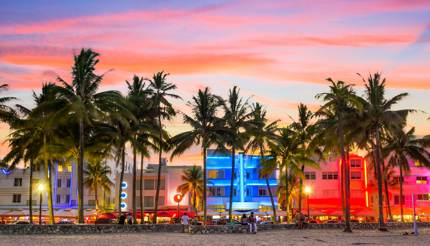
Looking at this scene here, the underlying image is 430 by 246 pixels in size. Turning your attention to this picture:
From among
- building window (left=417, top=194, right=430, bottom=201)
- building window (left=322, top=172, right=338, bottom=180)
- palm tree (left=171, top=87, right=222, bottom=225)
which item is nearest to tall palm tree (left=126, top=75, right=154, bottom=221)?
palm tree (left=171, top=87, right=222, bottom=225)

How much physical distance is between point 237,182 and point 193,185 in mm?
8312

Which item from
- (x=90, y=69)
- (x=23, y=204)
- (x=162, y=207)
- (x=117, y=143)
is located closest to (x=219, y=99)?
(x=117, y=143)

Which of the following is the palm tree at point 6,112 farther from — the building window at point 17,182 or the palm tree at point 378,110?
the building window at point 17,182

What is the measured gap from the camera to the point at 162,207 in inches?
3920

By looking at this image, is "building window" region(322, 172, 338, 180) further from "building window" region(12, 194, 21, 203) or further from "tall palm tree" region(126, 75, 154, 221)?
"building window" region(12, 194, 21, 203)

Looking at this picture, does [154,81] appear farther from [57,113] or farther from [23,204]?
[23,204]

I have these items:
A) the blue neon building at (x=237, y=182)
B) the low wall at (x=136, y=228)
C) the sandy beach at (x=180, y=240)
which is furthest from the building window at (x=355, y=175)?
the sandy beach at (x=180, y=240)

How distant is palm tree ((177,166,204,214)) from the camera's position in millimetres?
100688

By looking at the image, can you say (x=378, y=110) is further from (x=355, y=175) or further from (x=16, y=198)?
(x=16, y=198)

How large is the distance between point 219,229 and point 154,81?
1723 cm

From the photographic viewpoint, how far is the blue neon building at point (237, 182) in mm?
100000

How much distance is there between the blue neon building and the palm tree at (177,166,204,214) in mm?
1966

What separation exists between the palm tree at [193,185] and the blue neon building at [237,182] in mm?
1966

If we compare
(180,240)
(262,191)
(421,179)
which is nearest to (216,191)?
(262,191)
